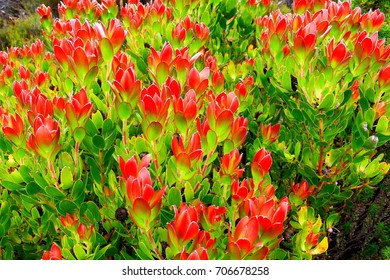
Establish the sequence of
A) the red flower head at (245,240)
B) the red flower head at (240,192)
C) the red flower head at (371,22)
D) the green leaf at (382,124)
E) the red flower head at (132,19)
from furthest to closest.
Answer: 1. the red flower head at (132,19)
2. the red flower head at (371,22)
3. the green leaf at (382,124)
4. the red flower head at (240,192)
5. the red flower head at (245,240)

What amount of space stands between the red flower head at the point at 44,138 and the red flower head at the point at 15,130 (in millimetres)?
163

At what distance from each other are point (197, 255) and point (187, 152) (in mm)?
355

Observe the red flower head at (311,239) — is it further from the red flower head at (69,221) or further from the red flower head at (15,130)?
the red flower head at (15,130)

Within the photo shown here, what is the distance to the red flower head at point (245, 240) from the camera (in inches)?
43.9

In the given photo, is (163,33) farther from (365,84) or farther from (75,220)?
(75,220)

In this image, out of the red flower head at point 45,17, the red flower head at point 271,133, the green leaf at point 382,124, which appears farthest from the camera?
the red flower head at point 45,17

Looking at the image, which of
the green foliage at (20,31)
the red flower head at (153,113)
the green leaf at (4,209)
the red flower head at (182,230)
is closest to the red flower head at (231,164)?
the red flower head at (153,113)

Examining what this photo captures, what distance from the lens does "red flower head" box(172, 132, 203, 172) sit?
1.30 meters

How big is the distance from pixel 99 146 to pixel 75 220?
276 mm

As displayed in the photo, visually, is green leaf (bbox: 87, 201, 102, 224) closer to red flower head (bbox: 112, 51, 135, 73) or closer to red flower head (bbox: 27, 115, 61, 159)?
red flower head (bbox: 27, 115, 61, 159)

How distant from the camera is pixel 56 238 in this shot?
1.83m

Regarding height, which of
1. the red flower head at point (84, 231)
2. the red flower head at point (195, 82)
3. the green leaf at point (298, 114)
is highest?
the red flower head at point (195, 82)
